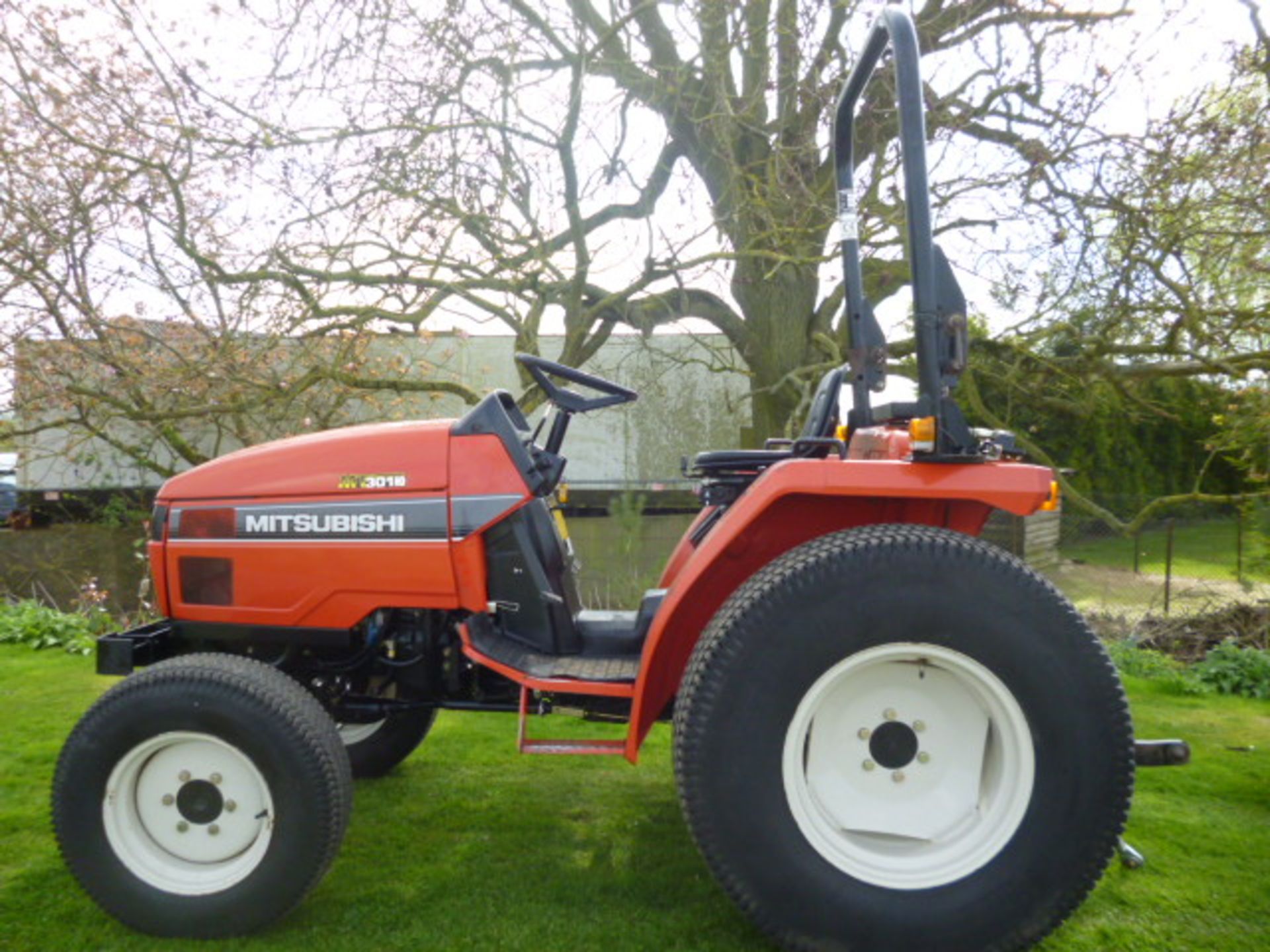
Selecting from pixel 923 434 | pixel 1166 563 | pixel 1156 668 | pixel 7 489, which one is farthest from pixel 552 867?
pixel 7 489

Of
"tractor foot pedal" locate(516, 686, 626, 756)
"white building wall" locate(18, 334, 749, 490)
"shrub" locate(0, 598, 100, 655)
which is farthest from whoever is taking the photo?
"white building wall" locate(18, 334, 749, 490)

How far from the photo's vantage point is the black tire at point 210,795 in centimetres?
233

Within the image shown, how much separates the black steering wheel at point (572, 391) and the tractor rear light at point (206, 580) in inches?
41.1

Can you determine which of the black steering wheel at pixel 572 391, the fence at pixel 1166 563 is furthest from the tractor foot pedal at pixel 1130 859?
the fence at pixel 1166 563

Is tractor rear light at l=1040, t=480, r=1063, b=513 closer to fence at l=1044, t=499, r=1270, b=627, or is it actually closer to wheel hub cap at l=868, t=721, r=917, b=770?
wheel hub cap at l=868, t=721, r=917, b=770

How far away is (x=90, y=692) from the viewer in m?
4.89

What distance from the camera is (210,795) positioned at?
243 centimetres

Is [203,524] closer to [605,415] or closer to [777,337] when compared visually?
[777,337]

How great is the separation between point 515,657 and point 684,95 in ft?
16.1

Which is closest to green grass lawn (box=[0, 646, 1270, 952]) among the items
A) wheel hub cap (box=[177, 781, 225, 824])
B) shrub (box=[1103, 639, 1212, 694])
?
wheel hub cap (box=[177, 781, 225, 824])

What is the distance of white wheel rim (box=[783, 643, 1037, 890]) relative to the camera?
6.91 feet

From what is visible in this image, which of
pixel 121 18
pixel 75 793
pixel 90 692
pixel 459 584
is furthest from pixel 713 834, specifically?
pixel 121 18

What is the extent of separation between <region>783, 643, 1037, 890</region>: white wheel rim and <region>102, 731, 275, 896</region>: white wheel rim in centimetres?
137

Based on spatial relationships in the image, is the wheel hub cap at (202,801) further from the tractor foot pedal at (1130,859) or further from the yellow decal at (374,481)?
the tractor foot pedal at (1130,859)
